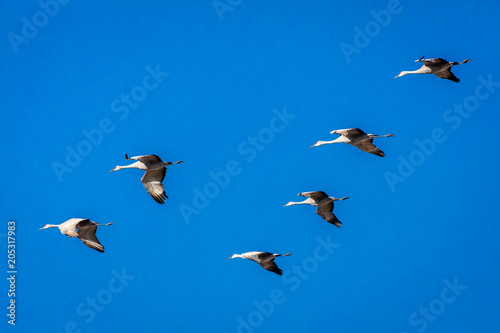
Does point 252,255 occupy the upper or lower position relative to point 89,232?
lower

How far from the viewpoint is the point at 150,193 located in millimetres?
41562

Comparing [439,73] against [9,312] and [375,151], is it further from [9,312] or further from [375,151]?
[9,312]

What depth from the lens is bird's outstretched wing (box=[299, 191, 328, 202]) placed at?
134 feet

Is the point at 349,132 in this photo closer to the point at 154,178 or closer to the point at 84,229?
the point at 154,178

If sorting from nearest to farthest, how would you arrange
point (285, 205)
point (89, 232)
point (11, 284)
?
point (89, 232) → point (285, 205) → point (11, 284)

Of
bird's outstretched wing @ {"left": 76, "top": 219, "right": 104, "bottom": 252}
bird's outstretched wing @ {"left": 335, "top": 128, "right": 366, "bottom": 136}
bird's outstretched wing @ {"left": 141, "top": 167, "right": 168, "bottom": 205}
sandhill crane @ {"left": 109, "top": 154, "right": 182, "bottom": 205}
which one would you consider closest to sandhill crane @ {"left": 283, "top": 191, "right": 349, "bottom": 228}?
bird's outstretched wing @ {"left": 335, "top": 128, "right": 366, "bottom": 136}

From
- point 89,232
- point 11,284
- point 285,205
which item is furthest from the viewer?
point 11,284

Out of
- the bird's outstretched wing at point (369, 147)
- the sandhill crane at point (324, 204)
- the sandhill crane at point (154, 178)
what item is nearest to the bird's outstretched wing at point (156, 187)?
the sandhill crane at point (154, 178)

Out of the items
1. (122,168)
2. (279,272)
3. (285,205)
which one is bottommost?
(279,272)

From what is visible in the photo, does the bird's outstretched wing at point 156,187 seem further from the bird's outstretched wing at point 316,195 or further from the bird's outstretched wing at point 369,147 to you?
the bird's outstretched wing at point 369,147

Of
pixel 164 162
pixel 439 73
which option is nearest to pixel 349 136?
pixel 439 73

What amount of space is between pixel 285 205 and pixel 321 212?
8.76 feet

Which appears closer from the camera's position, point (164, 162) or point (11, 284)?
point (164, 162)

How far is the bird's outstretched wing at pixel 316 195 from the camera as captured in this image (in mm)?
40875
